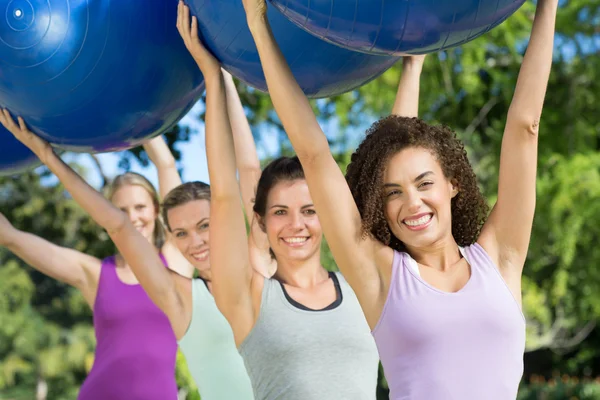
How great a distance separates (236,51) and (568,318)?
16.8 m

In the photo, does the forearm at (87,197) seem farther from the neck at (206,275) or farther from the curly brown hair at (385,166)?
the curly brown hair at (385,166)

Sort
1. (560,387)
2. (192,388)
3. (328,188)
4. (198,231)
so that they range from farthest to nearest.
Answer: (560,387), (192,388), (198,231), (328,188)

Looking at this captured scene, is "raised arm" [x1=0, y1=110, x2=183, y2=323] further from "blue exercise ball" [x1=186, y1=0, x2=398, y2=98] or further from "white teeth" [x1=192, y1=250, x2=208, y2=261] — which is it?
"blue exercise ball" [x1=186, y1=0, x2=398, y2=98]

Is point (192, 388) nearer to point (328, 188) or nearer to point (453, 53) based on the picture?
point (453, 53)

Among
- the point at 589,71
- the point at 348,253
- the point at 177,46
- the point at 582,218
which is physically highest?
the point at 589,71

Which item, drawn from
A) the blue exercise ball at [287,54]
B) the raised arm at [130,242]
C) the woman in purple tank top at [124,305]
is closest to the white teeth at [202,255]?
the raised arm at [130,242]

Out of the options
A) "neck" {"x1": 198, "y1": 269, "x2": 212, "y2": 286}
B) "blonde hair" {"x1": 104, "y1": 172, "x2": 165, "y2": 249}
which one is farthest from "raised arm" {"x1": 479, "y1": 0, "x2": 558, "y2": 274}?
"blonde hair" {"x1": 104, "y1": 172, "x2": 165, "y2": 249}

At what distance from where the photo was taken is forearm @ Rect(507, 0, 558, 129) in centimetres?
209

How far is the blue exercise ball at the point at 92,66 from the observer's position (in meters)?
2.24

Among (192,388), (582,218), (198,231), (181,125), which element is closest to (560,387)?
(582,218)

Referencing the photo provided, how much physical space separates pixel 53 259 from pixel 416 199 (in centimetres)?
209

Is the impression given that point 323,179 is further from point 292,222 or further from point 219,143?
point 292,222

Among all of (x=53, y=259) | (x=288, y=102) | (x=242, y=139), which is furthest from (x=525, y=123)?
(x=53, y=259)

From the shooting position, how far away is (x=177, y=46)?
7.84 feet
